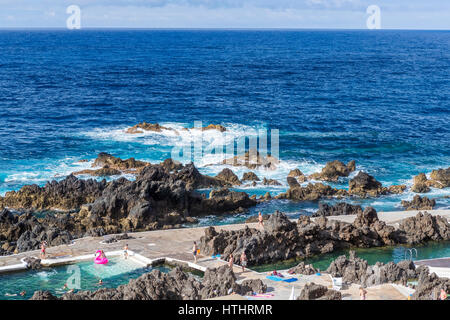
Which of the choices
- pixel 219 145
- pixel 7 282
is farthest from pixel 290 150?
pixel 7 282

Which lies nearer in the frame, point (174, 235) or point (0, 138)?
point (174, 235)

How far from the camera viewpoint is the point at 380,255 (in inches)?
1389

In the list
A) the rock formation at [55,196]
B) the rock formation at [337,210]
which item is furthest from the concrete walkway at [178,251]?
the rock formation at [55,196]

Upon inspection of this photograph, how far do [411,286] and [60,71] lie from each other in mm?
112106

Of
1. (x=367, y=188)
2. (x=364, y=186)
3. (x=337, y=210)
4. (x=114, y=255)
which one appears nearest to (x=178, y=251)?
(x=114, y=255)

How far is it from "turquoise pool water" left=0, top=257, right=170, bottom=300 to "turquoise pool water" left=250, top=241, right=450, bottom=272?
281 inches

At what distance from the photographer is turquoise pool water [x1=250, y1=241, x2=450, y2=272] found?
109 ft

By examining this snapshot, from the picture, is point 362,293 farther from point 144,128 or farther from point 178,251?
point 144,128

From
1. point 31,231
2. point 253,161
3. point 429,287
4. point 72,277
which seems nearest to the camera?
point 429,287

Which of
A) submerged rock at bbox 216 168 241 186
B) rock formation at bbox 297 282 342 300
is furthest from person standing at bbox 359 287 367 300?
submerged rock at bbox 216 168 241 186

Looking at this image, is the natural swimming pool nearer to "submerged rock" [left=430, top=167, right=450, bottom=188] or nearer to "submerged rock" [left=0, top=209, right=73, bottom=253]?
"submerged rock" [left=0, top=209, right=73, bottom=253]

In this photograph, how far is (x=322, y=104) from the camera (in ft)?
299
